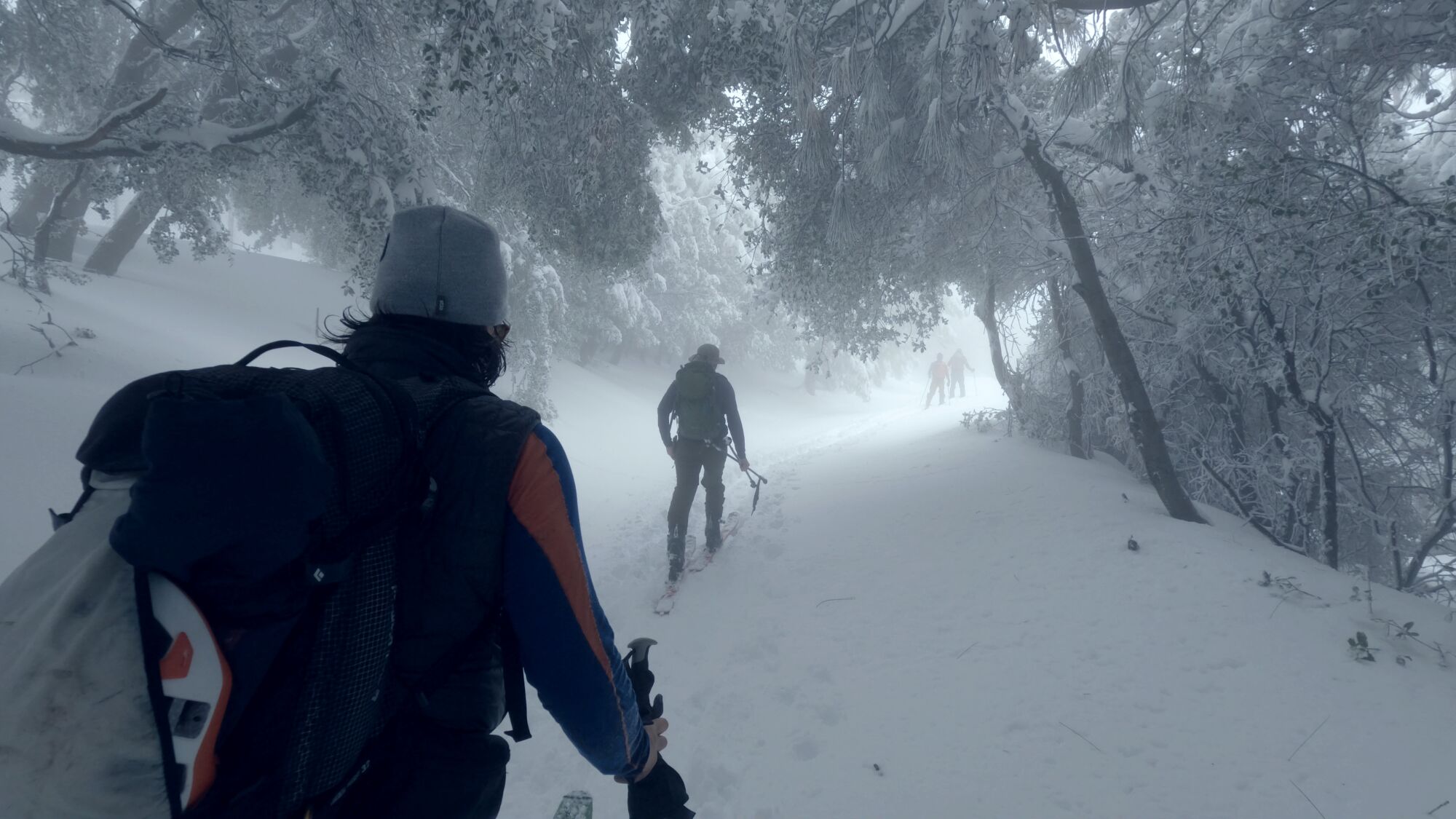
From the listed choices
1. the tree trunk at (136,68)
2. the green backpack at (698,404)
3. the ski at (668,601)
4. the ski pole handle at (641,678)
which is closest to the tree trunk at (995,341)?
the green backpack at (698,404)

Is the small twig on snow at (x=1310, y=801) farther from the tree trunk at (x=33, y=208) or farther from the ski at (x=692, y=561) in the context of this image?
the tree trunk at (x=33, y=208)

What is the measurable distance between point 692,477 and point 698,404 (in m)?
0.73

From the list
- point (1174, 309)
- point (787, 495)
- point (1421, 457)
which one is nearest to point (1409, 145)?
point (1174, 309)

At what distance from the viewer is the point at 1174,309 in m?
6.80

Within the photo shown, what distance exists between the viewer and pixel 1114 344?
668 centimetres

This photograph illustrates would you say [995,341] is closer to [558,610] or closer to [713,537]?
[713,537]

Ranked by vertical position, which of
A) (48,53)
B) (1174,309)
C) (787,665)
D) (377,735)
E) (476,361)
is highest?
(48,53)

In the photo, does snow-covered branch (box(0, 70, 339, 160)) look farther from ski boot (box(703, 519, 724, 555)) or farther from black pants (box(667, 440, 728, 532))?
ski boot (box(703, 519, 724, 555))

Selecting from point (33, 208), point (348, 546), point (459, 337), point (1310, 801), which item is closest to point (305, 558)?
point (348, 546)

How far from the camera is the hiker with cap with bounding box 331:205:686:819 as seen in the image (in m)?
1.35

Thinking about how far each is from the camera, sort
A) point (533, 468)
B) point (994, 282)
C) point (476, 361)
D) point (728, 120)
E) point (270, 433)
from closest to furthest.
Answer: point (270, 433), point (533, 468), point (476, 361), point (728, 120), point (994, 282)

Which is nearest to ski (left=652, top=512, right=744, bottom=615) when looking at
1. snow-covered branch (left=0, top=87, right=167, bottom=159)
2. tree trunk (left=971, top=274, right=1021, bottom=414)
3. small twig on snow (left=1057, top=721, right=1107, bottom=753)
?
small twig on snow (left=1057, top=721, right=1107, bottom=753)

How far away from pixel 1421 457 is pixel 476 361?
853cm

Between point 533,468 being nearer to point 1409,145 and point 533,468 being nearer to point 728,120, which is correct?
point 1409,145
